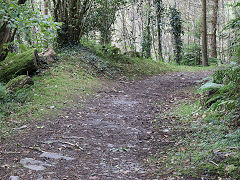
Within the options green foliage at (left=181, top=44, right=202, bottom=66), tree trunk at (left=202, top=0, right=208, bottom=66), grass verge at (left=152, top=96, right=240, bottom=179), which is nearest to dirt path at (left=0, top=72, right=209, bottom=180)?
grass verge at (left=152, top=96, right=240, bottom=179)

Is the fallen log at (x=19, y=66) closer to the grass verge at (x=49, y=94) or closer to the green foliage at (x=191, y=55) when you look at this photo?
the grass verge at (x=49, y=94)

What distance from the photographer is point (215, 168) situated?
2941mm

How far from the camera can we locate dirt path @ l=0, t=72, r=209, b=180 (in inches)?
134

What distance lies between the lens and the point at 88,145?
15.1ft

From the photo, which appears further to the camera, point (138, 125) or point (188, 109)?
point (188, 109)

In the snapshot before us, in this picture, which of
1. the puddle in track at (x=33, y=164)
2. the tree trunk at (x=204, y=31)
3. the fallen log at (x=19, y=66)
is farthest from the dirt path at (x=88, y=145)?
the tree trunk at (x=204, y=31)

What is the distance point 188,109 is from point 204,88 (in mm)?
1322

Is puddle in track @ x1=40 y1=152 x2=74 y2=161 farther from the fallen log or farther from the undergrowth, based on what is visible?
the fallen log

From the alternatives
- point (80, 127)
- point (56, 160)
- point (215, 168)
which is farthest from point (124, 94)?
point (215, 168)

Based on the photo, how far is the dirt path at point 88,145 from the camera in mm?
3402

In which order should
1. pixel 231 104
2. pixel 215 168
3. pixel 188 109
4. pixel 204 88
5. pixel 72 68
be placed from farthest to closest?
pixel 72 68
pixel 188 109
pixel 204 88
pixel 231 104
pixel 215 168

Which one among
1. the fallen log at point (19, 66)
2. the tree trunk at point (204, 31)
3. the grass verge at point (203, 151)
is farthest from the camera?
the tree trunk at point (204, 31)

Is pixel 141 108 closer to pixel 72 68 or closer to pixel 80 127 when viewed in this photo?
pixel 80 127

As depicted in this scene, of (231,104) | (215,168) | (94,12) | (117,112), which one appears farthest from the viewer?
(94,12)
